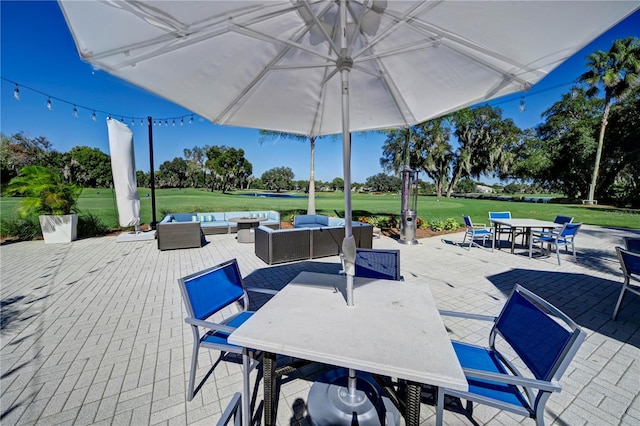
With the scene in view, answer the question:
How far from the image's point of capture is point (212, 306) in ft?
6.46

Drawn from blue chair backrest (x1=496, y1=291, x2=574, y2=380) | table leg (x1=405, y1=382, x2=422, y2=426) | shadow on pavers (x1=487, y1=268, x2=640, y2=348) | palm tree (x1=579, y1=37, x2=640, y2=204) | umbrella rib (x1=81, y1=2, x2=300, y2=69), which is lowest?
shadow on pavers (x1=487, y1=268, x2=640, y2=348)

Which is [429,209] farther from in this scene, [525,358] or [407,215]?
[525,358]

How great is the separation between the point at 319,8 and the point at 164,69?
1.42 metres

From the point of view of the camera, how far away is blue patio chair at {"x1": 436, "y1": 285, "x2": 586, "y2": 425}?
3.77 ft

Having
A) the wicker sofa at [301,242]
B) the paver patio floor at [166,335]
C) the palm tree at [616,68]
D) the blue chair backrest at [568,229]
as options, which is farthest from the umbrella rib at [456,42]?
the palm tree at [616,68]

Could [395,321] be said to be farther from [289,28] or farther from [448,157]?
[448,157]

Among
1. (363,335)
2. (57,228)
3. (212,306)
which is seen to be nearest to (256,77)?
(212,306)

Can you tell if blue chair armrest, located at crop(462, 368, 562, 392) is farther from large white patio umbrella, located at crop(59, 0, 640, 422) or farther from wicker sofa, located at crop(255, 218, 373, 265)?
wicker sofa, located at crop(255, 218, 373, 265)

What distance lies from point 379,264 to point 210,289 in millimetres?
1599

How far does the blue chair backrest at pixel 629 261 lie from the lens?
9.38 ft

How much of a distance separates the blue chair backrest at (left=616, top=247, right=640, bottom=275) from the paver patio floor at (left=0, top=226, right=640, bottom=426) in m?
0.64

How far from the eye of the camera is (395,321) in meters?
1.47

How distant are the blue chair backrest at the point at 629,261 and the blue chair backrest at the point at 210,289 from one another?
4333mm

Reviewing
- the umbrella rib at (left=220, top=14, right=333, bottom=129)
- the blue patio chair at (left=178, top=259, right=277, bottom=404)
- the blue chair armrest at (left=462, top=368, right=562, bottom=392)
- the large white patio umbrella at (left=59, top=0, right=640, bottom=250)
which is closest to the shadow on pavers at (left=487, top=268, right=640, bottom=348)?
the blue chair armrest at (left=462, top=368, right=562, bottom=392)
